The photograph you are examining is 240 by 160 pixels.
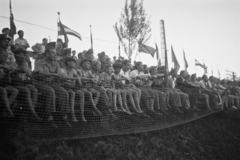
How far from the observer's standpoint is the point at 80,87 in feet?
17.5

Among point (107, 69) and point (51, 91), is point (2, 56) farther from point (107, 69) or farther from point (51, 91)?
point (107, 69)

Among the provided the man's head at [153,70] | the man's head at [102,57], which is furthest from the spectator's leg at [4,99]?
the man's head at [153,70]

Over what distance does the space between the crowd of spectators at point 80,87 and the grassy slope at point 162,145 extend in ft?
2.08

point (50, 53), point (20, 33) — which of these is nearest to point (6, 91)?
point (50, 53)

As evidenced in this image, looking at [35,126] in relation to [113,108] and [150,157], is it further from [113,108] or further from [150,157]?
[150,157]

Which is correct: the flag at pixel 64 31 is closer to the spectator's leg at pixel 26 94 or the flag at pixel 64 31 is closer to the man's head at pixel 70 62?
the man's head at pixel 70 62

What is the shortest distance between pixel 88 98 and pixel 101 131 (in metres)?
1.00

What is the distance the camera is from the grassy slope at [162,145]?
4844mm

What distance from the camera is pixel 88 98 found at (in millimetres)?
5297

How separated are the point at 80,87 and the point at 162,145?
11.1ft

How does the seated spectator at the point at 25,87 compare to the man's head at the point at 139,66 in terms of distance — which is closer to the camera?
the seated spectator at the point at 25,87

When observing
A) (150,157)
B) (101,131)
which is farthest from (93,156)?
(150,157)

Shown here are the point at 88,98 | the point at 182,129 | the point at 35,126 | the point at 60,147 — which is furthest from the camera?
the point at 182,129

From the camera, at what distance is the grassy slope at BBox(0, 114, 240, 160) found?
484 cm
